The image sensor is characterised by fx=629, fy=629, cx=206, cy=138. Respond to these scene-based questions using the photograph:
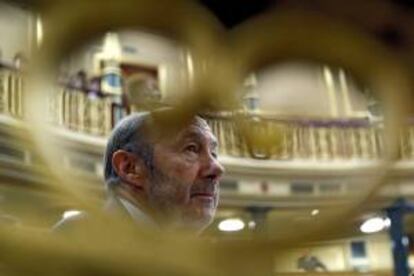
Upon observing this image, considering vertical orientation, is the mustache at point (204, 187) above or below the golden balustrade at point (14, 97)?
below

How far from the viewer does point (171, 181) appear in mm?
191

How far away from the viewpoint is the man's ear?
0.22 metres

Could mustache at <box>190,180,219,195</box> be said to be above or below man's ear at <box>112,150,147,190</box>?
A: below

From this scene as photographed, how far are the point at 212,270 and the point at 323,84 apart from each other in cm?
9

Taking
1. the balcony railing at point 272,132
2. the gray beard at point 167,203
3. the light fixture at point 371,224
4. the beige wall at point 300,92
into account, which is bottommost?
the light fixture at point 371,224

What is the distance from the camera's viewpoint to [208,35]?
0.52 feet

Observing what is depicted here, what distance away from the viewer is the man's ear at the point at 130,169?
0.71ft

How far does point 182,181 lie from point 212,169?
0.09 feet

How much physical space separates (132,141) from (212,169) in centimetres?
4

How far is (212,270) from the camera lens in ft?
0.43

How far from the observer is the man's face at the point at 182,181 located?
19cm

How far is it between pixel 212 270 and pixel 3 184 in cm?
6

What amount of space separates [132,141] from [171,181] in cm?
6

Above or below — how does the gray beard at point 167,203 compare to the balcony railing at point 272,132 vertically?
below
